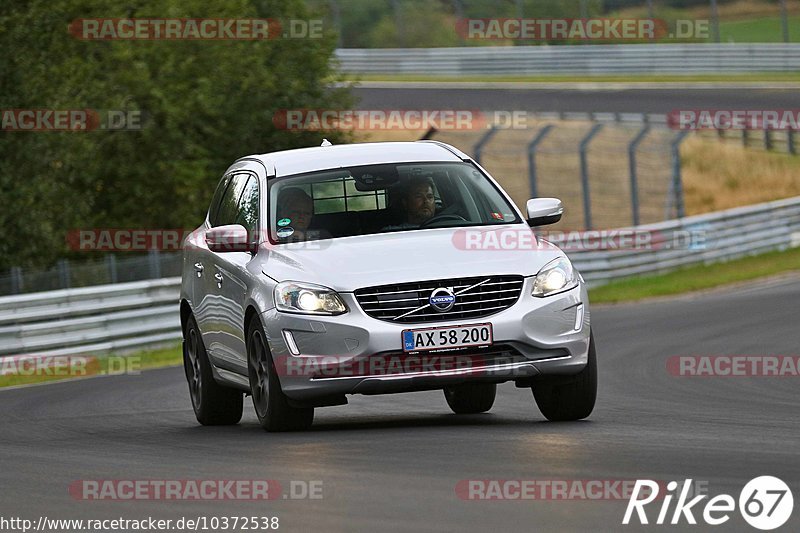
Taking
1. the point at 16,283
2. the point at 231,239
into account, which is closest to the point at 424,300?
the point at 231,239

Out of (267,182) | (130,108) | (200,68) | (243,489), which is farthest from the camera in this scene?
(200,68)

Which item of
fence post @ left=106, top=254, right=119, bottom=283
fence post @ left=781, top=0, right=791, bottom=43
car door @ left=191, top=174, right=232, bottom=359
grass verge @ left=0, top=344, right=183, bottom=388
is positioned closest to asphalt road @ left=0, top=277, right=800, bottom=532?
car door @ left=191, top=174, right=232, bottom=359

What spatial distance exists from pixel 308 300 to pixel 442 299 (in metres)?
0.78

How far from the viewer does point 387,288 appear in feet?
32.2

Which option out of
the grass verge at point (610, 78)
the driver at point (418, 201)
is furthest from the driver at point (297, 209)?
the grass verge at point (610, 78)

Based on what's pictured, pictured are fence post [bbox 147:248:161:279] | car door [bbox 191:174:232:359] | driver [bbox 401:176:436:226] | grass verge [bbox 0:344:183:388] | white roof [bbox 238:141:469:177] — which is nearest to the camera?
driver [bbox 401:176:436:226]

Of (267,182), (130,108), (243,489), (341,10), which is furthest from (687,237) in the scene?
(341,10)

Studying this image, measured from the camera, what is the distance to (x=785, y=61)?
1951 inches

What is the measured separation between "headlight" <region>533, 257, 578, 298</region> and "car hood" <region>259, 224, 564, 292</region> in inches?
1.7

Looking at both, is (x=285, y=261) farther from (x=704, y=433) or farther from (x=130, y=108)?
(x=130, y=108)

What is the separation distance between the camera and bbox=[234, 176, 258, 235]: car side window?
36.8ft

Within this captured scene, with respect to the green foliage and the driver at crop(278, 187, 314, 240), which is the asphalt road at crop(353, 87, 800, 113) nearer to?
the green foliage

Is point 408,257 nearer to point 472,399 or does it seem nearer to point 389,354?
point 389,354

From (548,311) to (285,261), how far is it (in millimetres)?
1595
